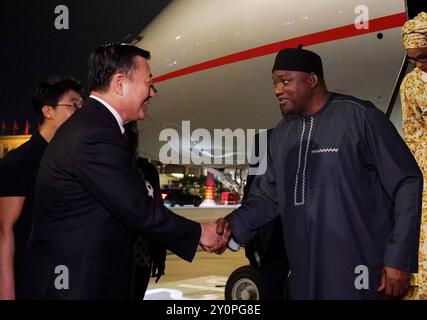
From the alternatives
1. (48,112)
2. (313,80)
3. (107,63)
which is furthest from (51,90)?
(313,80)

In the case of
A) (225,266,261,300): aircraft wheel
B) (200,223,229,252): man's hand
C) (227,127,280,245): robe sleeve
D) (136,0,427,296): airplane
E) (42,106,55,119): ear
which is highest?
(136,0,427,296): airplane

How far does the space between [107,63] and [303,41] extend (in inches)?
136

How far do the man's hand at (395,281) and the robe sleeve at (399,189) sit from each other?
0.09ft

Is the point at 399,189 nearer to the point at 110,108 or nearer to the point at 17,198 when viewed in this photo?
the point at 110,108

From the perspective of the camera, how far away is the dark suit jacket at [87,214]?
98.7 inches

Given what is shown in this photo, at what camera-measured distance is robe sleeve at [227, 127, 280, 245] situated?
3529 millimetres

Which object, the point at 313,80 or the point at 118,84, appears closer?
the point at 118,84

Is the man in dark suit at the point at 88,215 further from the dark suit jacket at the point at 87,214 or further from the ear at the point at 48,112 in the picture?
the ear at the point at 48,112

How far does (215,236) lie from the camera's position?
326 centimetres

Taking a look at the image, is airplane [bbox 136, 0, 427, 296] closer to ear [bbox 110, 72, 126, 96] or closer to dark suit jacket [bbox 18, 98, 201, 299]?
ear [bbox 110, 72, 126, 96]

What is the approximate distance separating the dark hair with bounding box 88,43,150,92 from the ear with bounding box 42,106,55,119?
3.33 feet

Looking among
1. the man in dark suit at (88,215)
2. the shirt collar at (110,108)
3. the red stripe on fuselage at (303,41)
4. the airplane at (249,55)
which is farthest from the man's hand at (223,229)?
the red stripe on fuselage at (303,41)

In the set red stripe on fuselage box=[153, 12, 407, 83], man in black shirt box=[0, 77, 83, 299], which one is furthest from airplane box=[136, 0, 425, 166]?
man in black shirt box=[0, 77, 83, 299]

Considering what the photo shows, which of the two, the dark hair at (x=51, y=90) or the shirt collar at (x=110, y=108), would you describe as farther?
the dark hair at (x=51, y=90)
